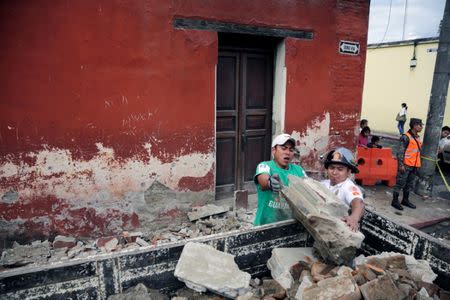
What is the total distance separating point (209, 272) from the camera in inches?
88.8

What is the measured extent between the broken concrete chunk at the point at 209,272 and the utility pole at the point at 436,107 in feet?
20.8

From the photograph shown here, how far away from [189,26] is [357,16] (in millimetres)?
3464

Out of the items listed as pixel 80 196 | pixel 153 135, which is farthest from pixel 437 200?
pixel 80 196

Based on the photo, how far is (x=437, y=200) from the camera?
6.88 meters

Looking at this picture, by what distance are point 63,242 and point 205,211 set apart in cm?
210

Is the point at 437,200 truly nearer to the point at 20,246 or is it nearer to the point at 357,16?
the point at 357,16

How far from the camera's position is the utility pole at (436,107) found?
6.62 m

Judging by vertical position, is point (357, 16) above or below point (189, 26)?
above

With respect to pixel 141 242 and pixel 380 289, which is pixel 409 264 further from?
pixel 141 242

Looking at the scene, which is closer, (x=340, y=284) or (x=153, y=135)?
(x=340, y=284)

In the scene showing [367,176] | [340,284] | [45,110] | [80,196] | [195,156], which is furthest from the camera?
[367,176]

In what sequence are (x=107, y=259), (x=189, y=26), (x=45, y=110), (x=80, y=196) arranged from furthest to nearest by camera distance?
(x=189, y=26) → (x=80, y=196) → (x=45, y=110) → (x=107, y=259)

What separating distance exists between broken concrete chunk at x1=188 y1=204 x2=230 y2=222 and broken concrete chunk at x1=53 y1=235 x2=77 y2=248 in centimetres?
174

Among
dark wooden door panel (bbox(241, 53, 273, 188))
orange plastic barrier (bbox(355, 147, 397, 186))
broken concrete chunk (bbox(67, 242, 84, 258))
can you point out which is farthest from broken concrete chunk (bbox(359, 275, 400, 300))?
orange plastic barrier (bbox(355, 147, 397, 186))
